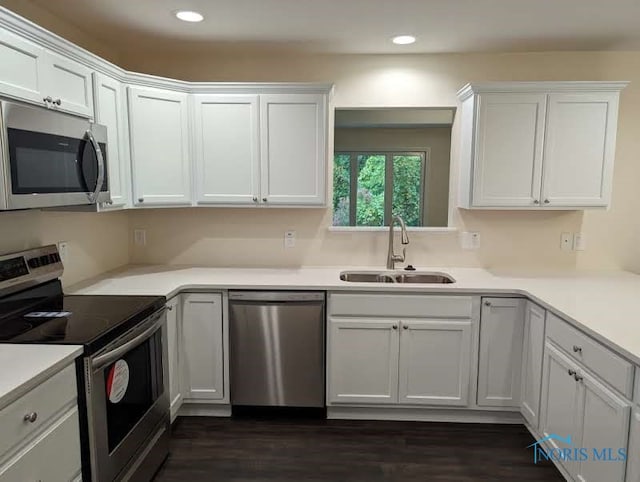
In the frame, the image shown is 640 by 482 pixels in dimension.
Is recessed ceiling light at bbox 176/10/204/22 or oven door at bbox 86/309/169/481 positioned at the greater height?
recessed ceiling light at bbox 176/10/204/22

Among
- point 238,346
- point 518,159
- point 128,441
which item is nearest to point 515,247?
point 518,159

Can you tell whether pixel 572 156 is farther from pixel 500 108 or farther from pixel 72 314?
pixel 72 314

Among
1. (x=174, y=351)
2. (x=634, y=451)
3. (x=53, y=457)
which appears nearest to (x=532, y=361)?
(x=634, y=451)

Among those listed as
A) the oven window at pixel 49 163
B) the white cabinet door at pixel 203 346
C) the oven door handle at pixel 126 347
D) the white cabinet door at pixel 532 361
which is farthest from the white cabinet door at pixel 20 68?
the white cabinet door at pixel 532 361

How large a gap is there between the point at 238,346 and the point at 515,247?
2171mm

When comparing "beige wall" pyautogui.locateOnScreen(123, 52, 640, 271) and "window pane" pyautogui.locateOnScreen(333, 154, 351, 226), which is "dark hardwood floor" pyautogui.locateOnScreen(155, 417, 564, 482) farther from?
"window pane" pyautogui.locateOnScreen(333, 154, 351, 226)

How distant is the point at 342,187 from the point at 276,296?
3.08 metres

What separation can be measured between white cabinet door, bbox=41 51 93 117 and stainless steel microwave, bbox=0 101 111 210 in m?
0.09

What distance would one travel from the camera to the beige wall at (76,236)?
85.3 inches

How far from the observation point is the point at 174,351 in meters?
2.67

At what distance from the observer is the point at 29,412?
1.35 meters

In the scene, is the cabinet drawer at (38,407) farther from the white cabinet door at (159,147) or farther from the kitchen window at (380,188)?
the kitchen window at (380,188)

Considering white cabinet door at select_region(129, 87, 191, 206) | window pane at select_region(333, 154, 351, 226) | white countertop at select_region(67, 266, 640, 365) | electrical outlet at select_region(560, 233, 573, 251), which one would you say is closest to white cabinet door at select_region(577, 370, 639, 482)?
white countertop at select_region(67, 266, 640, 365)

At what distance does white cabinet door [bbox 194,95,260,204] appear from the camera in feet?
9.64
